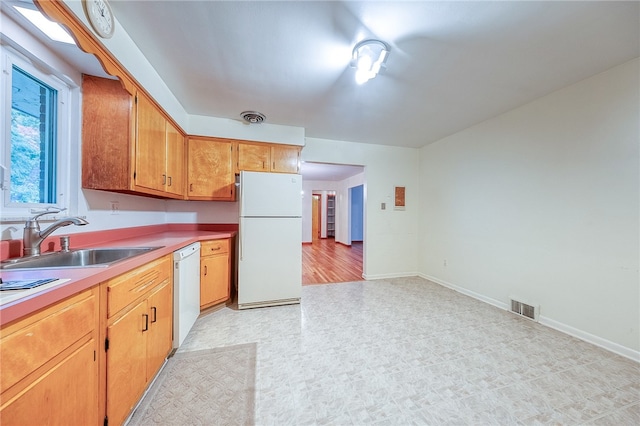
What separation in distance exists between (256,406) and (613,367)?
2.55m

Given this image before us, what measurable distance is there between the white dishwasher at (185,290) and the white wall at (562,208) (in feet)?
11.0

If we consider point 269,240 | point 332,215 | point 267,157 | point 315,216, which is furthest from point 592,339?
point 332,215

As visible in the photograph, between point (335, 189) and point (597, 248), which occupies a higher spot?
point (335, 189)

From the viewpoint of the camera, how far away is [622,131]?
1831 mm

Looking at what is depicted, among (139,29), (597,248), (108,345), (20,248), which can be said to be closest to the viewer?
(108,345)

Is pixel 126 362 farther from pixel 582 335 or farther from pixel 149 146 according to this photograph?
pixel 582 335

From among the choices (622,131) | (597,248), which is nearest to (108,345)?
(597,248)

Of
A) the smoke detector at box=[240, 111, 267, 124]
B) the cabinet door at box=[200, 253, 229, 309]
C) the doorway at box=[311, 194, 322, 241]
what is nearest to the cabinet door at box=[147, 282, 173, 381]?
the cabinet door at box=[200, 253, 229, 309]

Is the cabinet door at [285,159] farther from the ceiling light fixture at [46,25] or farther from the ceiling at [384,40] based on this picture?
the ceiling light fixture at [46,25]

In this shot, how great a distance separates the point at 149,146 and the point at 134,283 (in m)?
1.24

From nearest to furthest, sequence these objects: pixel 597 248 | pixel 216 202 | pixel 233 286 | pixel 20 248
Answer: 1. pixel 20 248
2. pixel 597 248
3. pixel 233 286
4. pixel 216 202

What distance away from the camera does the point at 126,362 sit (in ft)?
3.79

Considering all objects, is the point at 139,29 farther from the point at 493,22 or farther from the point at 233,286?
the point at 233,286

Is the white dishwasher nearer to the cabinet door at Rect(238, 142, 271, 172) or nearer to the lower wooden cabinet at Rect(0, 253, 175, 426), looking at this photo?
the lower wooden cabinet at Rect(0, 253, 175, 426)
